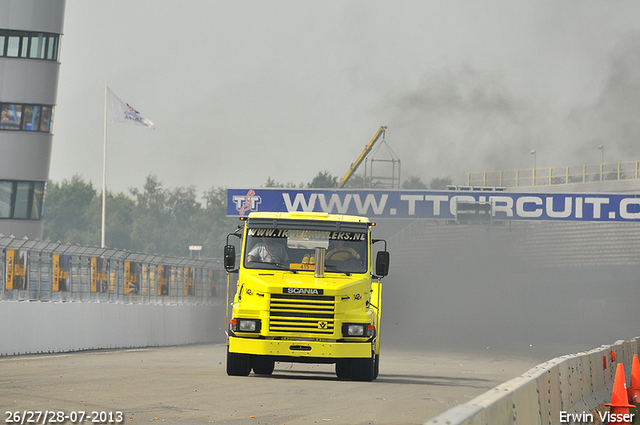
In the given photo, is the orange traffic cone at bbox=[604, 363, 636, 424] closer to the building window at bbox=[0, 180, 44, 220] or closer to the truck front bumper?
the truck front bumper

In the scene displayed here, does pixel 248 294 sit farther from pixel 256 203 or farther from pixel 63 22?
pixel 256 203

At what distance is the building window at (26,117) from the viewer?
44219mm

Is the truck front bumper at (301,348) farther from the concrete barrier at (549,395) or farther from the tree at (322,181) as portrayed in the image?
the tree at (322,181)

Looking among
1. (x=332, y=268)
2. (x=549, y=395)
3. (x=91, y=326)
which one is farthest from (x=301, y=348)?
(x=91, y=326)

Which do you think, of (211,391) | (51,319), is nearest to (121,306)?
(51,319)

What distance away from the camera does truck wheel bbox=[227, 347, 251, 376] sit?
16453mm

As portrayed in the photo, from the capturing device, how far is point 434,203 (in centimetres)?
5159

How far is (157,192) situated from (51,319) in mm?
148638

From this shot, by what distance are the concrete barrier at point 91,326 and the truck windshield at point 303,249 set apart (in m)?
7.75

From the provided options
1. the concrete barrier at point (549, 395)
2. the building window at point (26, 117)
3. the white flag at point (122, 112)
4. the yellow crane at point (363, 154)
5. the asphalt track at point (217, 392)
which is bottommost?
the asphalt track at point (217, 392)

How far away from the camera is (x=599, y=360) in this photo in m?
14.9

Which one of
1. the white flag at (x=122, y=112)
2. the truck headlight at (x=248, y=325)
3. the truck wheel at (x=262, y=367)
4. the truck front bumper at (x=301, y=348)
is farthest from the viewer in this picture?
the white flag at (x=122, y=112)

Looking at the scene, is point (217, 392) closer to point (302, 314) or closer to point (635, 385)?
point (302, 314)

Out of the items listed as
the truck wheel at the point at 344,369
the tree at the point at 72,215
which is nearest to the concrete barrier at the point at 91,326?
the truck wheel at the point at 344,369
